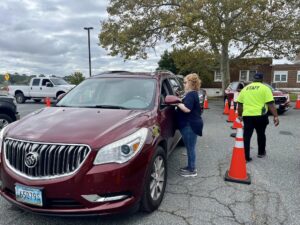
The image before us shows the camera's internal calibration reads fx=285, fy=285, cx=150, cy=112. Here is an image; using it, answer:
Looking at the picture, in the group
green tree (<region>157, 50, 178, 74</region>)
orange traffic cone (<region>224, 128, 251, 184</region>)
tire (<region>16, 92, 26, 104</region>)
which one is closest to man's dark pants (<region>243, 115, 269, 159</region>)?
orange traffic cone (<region>224, 128, 251, 184</region>)

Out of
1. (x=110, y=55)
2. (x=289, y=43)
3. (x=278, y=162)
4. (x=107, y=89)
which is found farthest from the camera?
(x=110, y=55)

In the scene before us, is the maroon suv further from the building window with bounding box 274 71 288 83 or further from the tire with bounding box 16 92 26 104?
the building window with bounding box 274 71 288 83

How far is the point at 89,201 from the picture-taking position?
109 inches

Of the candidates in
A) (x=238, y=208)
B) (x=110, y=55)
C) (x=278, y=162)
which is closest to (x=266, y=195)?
(x=238, y=208)

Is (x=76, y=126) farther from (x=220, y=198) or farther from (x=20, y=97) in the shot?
(x=20, y=97)

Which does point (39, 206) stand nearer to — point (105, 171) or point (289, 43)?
point (105, 171)

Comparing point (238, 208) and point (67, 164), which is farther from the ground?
point (67, 164)

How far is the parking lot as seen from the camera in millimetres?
3266

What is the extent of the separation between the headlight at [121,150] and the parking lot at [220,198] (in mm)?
835

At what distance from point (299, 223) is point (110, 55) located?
20.3 meters

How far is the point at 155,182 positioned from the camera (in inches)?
138

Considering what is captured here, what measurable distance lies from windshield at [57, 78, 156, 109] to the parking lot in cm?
138

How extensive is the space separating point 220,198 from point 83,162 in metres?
2.07

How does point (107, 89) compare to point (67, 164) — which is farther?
point (107, 89)
